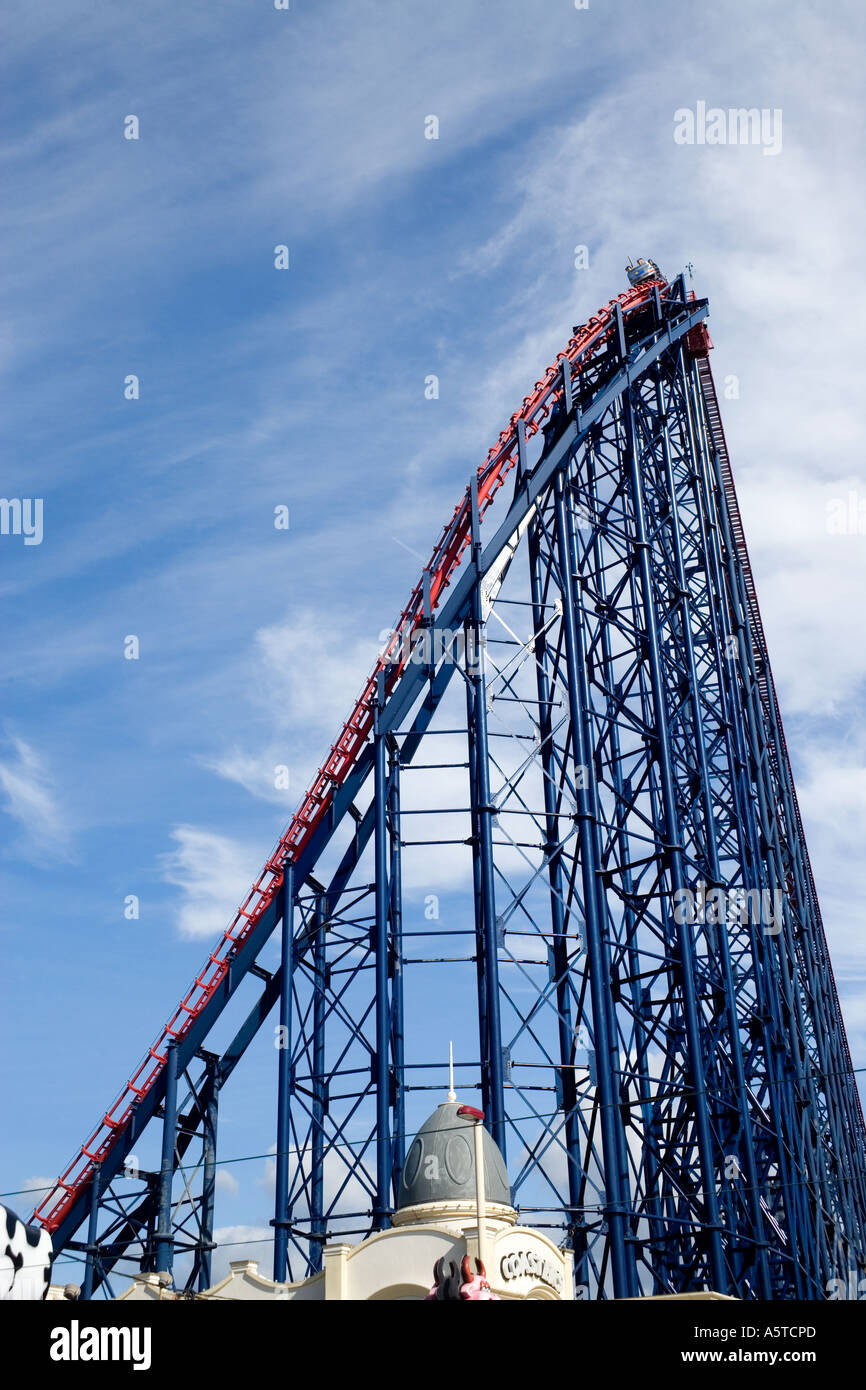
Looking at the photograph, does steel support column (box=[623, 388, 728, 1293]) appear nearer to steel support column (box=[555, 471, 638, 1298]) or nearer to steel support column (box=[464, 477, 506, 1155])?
steel support column (box=[555, 471, 638, 1298])

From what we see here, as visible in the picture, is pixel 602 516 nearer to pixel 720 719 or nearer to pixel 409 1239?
pixel 720 719

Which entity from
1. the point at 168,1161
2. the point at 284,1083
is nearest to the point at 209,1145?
the point at 168,1161

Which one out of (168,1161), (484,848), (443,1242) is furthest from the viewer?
(168,1161)

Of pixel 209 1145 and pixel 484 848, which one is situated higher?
pixel 484 848

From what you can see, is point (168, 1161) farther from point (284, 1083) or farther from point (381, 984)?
point (381, 984)

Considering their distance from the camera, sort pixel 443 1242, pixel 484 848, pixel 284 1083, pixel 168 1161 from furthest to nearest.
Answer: pixel 168 1161 → pixel 284 1083 → pixel 484 848 → pixel 443 1242

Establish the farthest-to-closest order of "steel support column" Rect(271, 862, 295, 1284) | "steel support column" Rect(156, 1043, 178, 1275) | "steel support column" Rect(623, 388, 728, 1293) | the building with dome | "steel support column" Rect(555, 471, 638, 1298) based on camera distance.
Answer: "steel support column" Rect(156, 1043, 178, 1275) → "steel support column" Rect(271, 862, 295, 1284) → "steel support column" Rect(623, 388, 728, 1293) → "steel support column" Rect(555, 471, 638, 1298) → the building with dome

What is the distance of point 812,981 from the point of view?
43844 mm

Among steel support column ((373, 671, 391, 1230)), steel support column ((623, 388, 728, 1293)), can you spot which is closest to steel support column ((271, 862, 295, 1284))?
steel support column ((373, 671, 391, 1230))

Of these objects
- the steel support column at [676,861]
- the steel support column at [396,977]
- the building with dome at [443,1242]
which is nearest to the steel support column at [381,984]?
the steel support column at [396,977]

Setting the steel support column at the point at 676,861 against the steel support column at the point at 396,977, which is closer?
the steel support column at the point at 676,861

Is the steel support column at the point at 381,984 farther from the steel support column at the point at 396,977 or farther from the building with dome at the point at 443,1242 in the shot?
the building with dome at the point at 443,1242

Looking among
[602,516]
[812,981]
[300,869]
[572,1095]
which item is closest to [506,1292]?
[572,1095]

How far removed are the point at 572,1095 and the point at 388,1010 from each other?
12.3ft
